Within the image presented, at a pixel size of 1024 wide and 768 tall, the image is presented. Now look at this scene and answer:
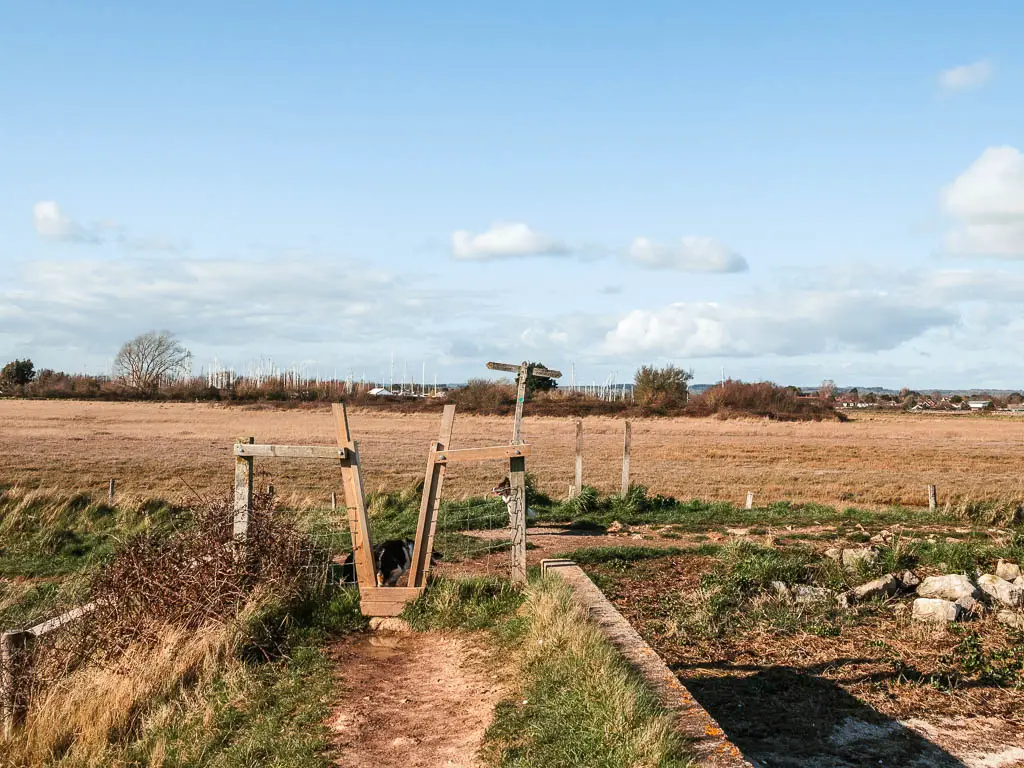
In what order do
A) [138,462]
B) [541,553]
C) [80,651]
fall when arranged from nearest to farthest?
[80,651]
[541,553]
[138,462]

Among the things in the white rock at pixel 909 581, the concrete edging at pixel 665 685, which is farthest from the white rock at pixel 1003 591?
the concrete edging at pixel 665 685

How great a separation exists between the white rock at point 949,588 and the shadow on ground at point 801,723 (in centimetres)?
275

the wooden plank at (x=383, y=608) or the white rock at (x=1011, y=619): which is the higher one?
the wooden plank at (x=383, y=608)

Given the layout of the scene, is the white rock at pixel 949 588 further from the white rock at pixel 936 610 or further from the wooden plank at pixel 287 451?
the wooden plank at pixel 287 451

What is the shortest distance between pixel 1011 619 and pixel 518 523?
447cm

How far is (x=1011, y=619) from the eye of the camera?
25.9 feet

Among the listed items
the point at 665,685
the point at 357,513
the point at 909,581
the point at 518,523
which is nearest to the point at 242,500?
the point at 357,513

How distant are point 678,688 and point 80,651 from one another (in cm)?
467

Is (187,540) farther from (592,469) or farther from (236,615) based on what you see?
(592,469)

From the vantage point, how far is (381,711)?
228 inches

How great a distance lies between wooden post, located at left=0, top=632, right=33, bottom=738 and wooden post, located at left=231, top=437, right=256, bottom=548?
1.94 meters

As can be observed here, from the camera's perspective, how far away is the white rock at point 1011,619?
7766 mm

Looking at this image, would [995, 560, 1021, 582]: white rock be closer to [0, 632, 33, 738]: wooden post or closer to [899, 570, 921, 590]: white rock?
[899, 570, 921, 590]: white rock

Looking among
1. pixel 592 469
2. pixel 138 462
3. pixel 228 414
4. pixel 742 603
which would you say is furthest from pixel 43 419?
pixel 742 603
